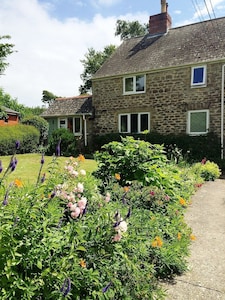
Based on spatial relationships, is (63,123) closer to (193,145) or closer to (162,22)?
(162,22)

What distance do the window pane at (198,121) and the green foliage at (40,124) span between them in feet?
40.1

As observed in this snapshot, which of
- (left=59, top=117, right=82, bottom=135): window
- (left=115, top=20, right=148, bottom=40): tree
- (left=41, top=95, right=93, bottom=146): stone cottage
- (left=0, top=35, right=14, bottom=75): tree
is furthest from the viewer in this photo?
(left=115, top=20, right=148, bottom=40): tree

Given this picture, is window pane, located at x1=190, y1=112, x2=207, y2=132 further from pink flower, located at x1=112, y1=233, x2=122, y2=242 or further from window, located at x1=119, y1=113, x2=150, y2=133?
pink flower, located at x1=112, y1=233, x2=122, y2=242

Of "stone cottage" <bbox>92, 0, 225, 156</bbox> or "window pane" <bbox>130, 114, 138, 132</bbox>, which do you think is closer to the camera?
"stone cottage" <bbox>92, 0, 225, 156</bbox>

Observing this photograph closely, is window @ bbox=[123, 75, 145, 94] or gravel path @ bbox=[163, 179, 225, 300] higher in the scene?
window @ bbox=[123, 75, 145, 94]

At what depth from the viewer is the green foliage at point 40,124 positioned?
20.5 meters

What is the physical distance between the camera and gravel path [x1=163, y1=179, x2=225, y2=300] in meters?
2.85

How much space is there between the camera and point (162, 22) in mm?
18625

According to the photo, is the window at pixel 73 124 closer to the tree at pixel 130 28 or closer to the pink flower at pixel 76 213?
the pink flower at pixel 76 213

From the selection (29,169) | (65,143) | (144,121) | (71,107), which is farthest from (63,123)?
(29,169)

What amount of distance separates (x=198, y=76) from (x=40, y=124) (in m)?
12.9

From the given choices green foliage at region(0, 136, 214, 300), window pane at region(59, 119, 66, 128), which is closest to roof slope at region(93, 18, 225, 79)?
window pane at region(59, 119, 66, 128)

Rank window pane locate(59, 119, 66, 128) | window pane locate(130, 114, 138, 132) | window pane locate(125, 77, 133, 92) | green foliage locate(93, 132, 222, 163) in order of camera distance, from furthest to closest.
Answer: window pane locate(59, 119, 66, 128), window pane locate(125, 77, 133, 92), window pane locate(130, 114, 138, 132), green foliage locate(93, 132, 222, 163)

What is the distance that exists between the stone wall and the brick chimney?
16.0 ft
